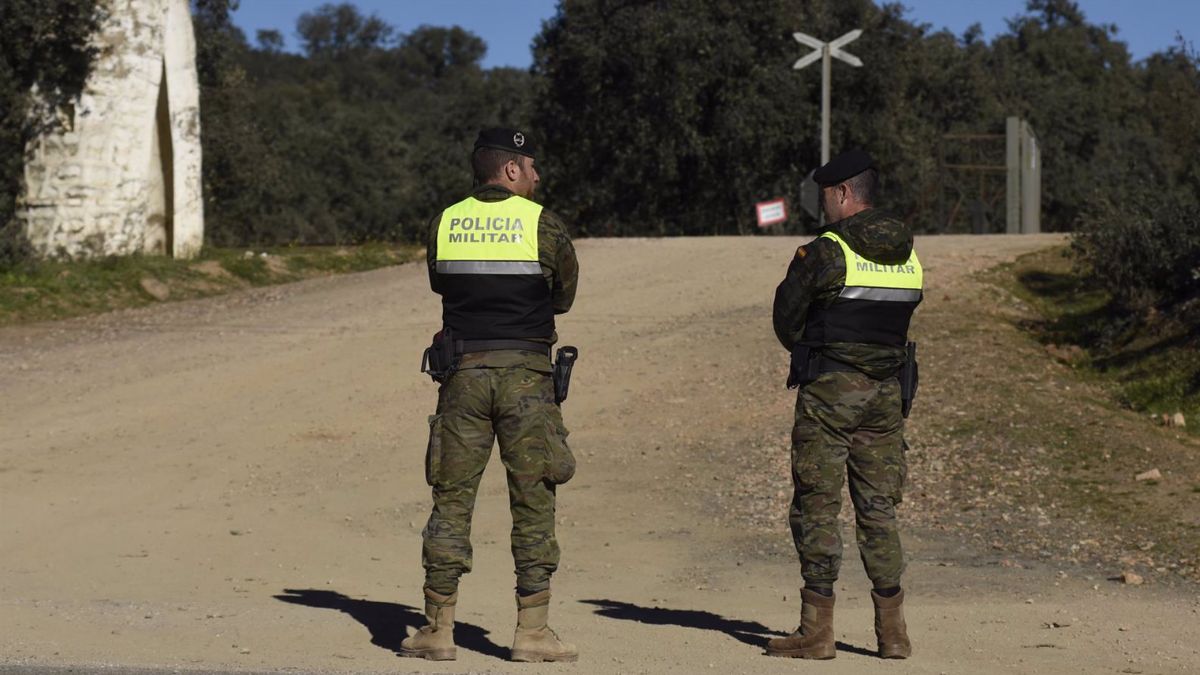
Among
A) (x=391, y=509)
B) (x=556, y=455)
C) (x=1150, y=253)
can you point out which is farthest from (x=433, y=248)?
(x=1150, y=253)

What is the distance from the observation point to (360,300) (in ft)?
55.4

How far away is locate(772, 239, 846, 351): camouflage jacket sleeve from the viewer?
6148 millimetres

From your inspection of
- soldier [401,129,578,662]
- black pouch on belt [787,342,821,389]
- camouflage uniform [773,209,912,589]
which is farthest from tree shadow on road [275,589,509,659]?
black pouch on belt [787,342,821,389]

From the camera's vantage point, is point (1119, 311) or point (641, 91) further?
point (641, 91)

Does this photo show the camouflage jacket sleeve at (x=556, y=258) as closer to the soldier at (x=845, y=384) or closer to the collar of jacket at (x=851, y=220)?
the soldier at (x=845, y=384)

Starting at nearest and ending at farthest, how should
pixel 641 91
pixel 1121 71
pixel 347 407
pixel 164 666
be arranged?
pixel 164 666 → pixel 347 407 → pixel 641 91 → pixel 1121 71

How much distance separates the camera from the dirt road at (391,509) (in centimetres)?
652

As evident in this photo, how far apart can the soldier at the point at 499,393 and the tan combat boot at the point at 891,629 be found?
117 centimetres

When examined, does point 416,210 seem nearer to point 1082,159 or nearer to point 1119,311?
point 1082,159

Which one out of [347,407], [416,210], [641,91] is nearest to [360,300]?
[347,407]

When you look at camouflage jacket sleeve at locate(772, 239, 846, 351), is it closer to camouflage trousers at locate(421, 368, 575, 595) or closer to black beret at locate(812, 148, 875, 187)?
black beret at locate(812, 148, 875, 187)

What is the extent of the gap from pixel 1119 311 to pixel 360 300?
23.9 ft

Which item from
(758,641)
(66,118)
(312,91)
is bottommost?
(758,641)

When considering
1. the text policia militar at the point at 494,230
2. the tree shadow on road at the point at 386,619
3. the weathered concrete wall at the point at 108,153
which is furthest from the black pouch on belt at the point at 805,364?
the weathered concrete wall at the point at 108,153
